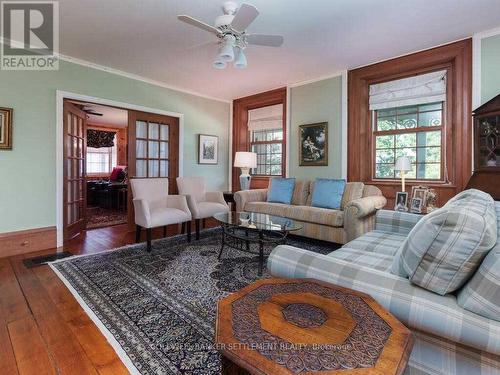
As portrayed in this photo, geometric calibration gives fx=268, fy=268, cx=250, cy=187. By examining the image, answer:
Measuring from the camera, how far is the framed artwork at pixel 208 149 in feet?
16.9

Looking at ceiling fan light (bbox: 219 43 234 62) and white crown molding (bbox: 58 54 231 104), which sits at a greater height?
white crown molding (bbox: 58 54 231 104)

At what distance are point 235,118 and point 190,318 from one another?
176 inches

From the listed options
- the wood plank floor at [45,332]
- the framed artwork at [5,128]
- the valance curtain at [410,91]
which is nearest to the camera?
the wood plank floor at [45,332]

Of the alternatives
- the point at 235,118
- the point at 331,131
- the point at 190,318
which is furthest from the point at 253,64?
the point at 190,318

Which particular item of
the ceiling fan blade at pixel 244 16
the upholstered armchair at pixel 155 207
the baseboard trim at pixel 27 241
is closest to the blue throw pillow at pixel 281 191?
the upholstered armchair at pixel 155 207

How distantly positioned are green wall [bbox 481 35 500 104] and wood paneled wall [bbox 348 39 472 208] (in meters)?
0.12

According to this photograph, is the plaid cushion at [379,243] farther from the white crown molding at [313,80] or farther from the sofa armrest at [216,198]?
the white crown molding at [313,80]

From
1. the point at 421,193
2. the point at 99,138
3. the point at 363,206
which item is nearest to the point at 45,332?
the point at 363,206

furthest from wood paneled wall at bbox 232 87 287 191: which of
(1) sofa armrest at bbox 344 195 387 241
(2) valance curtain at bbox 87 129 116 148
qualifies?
(2) valance curtain at bbox 87 129 116 148

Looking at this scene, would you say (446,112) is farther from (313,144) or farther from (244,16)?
(244,16)

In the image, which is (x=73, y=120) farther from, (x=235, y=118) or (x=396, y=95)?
(x=396, y=95)

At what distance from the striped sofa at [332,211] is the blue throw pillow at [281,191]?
0.31 ft

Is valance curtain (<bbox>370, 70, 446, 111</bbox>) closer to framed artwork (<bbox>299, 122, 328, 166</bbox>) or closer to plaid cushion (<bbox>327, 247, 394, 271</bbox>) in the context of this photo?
framed artwork (<bbox>299, 122, 328, 166</bbox>)

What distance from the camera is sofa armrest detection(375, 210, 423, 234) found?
7.76 ft
